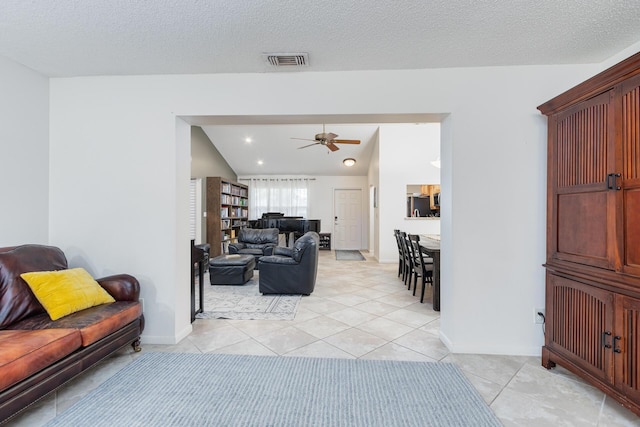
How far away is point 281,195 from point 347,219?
2.34m

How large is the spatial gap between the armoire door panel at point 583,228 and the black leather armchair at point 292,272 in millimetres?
2778

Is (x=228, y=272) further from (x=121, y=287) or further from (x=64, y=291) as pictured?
(x=64, y=291)

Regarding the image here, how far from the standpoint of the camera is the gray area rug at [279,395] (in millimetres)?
1637

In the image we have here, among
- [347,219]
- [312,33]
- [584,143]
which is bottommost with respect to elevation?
[347,219]

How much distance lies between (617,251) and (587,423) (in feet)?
3.34

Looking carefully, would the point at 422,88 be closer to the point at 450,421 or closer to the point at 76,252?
the point at 450,421

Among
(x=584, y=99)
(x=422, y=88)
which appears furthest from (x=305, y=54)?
A: (x=584, y=99)

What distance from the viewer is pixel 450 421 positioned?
5.32ft

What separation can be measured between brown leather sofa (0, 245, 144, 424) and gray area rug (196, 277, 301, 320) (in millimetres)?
1055

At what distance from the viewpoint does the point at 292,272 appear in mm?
4051

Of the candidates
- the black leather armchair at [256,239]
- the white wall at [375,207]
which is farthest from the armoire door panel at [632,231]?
the white wall at [375,207]

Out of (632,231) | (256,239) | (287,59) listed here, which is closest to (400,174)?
(256,239)

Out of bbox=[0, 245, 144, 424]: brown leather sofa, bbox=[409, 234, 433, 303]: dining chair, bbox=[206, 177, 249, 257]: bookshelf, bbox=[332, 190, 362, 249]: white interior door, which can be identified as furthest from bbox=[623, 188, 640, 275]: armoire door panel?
bbox=[332, 190, 362, 249]: white interior door

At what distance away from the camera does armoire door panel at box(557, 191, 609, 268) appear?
1799 millimetres
